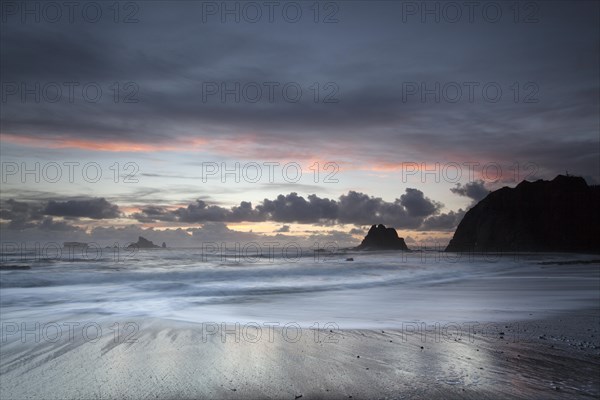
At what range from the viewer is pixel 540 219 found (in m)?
99.4

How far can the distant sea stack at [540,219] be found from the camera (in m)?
94.6

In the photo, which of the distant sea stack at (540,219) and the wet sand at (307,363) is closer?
the wet sand at (307,363)

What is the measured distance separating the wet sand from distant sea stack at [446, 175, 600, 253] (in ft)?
327

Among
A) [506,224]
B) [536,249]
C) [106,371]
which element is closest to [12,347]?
[106,371]

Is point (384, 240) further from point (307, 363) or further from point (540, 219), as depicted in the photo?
point (307, 363)

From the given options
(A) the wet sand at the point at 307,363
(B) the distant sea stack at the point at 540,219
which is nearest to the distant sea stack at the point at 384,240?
(B) the distant sea stack at the point at 540,219

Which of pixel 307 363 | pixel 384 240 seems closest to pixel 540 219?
pixel 384 240

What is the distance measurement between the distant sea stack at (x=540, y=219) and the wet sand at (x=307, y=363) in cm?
9963

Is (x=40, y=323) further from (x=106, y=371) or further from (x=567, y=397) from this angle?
(x=567, y=397)

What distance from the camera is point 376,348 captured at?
18.6 ft

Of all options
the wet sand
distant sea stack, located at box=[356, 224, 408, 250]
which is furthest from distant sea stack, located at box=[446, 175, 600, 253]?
the wet sand

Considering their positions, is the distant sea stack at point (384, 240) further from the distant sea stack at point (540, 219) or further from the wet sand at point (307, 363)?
the wet sand at point (307, 363)

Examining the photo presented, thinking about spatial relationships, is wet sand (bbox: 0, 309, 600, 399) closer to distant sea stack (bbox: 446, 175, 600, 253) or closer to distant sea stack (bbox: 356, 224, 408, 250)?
distant sea stack (bbox: 446, 175, 600, 253)

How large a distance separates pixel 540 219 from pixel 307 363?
4369 inches
